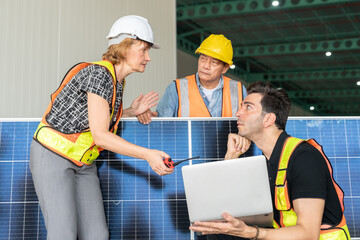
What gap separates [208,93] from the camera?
501 cm

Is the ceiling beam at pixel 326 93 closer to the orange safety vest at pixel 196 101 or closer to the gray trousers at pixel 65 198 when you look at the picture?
the orange safety vest at pixel 196 101

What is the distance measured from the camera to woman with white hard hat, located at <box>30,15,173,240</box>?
2752 mm

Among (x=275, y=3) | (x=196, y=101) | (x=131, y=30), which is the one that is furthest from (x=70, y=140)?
(x=275, y=3)

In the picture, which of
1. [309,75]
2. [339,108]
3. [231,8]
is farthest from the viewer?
[339,108]

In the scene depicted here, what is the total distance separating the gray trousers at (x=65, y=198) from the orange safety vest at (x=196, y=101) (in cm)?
198

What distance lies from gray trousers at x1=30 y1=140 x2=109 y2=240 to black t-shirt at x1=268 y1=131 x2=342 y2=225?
147cm

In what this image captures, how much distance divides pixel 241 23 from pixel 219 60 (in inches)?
464

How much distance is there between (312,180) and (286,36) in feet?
52.2

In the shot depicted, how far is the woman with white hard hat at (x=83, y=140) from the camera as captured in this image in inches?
108

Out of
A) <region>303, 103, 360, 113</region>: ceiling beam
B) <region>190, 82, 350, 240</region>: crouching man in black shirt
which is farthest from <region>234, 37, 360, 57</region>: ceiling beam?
<region>190, 82, 350, 240</region>: crouching man in black shirt

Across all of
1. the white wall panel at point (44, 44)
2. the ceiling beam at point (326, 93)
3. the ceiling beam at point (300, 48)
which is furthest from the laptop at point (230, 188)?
the ceiling beam at point (326, 93)

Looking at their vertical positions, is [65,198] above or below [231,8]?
below

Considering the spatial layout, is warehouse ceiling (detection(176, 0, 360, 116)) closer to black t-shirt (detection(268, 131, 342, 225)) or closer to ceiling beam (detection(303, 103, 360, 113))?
ceiling beam (detection(303, 103, 360, 113))

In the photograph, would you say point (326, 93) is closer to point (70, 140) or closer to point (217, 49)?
point (217, 49)
